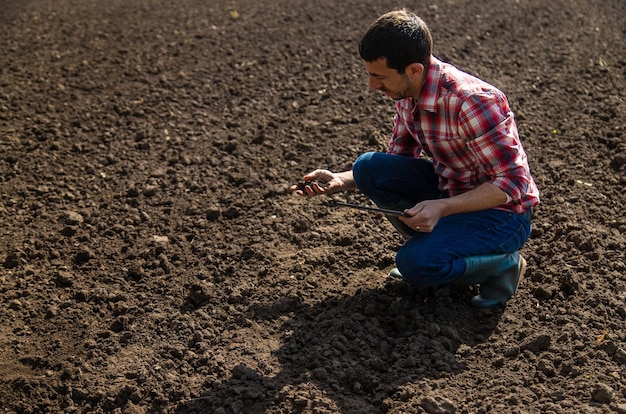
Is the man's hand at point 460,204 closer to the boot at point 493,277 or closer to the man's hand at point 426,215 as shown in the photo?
the man's hand at point 426,215

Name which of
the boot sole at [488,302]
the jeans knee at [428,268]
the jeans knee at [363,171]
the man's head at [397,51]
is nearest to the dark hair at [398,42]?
the man's head at [397,51]

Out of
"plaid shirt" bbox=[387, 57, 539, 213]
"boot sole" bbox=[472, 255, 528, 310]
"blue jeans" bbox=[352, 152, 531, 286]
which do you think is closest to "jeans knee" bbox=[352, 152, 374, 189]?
"blue jeans" bbox=[352, 152, 531, 286]

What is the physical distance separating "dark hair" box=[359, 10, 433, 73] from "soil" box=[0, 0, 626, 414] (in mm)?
1108

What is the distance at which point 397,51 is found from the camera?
3400 millimetres

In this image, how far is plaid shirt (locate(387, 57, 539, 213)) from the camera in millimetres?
3408

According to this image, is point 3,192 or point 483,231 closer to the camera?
point 483,231

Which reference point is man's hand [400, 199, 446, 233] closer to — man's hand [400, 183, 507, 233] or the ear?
man's hand [400, 183, 507, 233]

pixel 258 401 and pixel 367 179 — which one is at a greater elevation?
pixel 367 179

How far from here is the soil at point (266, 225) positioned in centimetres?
347

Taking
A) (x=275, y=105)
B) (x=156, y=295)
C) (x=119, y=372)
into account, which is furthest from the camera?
(x=275, y=105)

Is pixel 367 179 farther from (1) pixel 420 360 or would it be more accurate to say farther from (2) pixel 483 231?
(1) pixel 420 360

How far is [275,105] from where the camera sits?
575 cm

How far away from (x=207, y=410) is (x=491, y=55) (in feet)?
13.3

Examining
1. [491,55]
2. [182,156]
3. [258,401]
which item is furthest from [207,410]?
[491,55]
